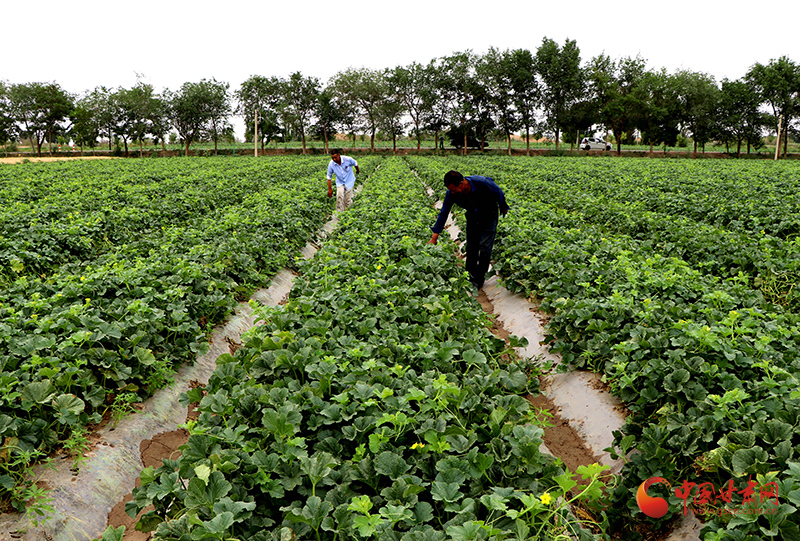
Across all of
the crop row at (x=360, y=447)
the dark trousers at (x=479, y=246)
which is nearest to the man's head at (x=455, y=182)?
the dark trousers at (x=479, y=246)

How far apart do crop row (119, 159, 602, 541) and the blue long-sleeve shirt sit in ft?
9.11

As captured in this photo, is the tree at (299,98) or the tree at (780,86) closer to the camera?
the tree at (780,86)

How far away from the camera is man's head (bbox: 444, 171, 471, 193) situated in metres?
6.54

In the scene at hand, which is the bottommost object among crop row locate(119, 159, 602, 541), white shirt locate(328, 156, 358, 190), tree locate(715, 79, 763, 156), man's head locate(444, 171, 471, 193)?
crop row locate(119, 159, 602, 541)

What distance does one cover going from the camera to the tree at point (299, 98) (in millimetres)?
66756

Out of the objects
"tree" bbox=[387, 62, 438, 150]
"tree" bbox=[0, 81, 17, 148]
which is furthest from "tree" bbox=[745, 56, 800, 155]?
"tree" bbox=[0, 81, 17, 148]

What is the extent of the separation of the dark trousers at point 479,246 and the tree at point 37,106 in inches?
3236

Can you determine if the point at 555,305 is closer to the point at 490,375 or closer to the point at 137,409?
the point at 490,375

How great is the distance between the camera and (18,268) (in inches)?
276

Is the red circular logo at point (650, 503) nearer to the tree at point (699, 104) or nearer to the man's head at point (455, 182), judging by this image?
the man's head at point (455, 182)

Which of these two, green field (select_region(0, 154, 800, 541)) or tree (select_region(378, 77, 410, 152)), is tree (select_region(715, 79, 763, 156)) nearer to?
tree (select_region(378, 77, 410, 152))

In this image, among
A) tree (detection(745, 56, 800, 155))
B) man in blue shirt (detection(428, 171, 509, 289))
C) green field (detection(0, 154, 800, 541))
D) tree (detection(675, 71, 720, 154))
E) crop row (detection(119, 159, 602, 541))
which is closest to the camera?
crop row (detection(119, 159, 602, 541))

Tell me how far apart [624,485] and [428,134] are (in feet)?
243

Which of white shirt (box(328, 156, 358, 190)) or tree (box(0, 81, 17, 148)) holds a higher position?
tree (box(0, 81, 17, 148))
